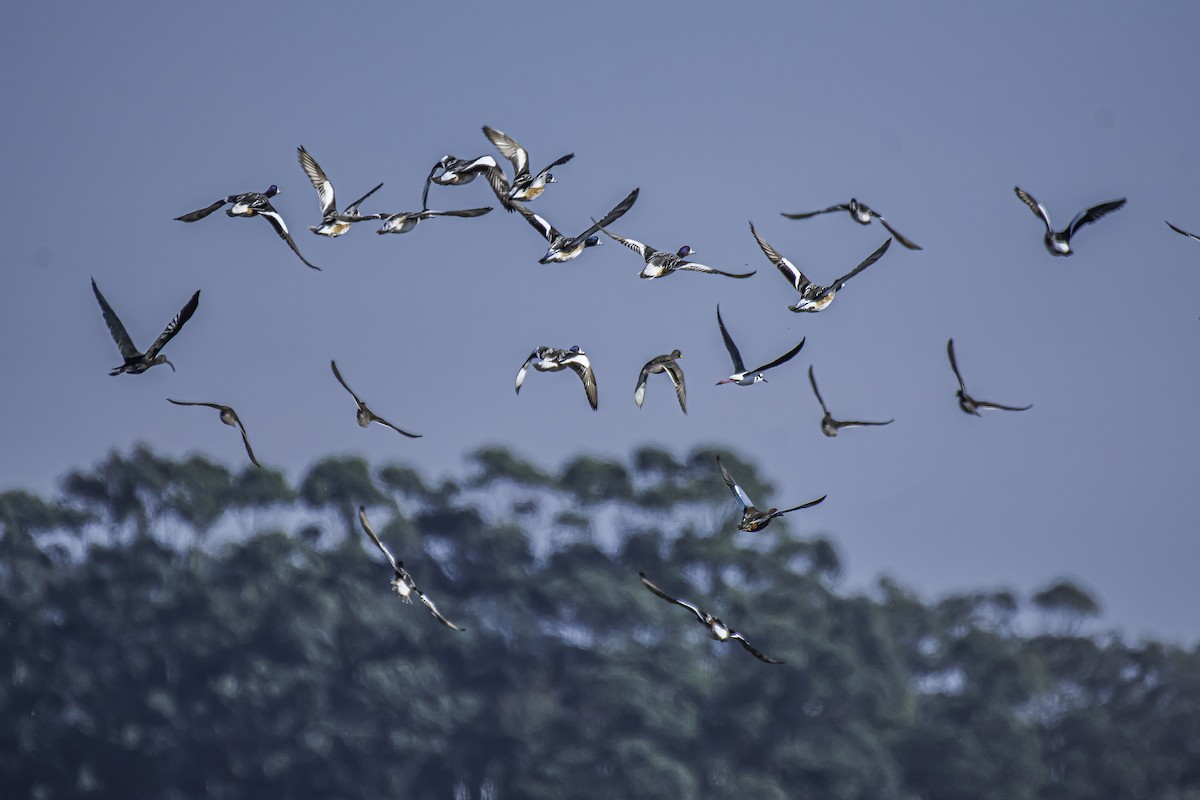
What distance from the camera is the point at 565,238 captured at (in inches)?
1181

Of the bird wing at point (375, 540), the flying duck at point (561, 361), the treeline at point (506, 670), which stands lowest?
the bird wing at point (375, 540)

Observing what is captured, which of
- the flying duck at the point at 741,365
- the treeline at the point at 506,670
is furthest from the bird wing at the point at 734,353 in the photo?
the treeline at the point at 506,670

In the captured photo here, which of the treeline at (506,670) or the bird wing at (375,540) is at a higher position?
the treeline at (506,670)

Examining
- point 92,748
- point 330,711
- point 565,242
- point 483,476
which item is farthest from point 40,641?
point 565,242

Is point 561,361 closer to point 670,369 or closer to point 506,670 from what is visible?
point 670,369

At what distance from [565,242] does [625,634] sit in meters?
50.5

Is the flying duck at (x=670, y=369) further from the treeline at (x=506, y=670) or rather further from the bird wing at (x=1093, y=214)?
the treeline at (x=506, y=670)

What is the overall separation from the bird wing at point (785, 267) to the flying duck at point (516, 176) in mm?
3209

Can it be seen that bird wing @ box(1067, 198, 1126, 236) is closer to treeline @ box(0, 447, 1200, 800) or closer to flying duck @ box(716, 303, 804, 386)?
flying duck @ box(716, 303, 804, 386)

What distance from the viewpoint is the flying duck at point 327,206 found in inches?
1217

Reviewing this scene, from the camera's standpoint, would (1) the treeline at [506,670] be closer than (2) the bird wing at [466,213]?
No

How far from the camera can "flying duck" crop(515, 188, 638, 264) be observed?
28.2 metres

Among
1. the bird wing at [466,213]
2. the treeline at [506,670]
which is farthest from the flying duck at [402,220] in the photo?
the treeline at [506,670]

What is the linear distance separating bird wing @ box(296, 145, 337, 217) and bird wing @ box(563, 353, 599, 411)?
456 centimetres
